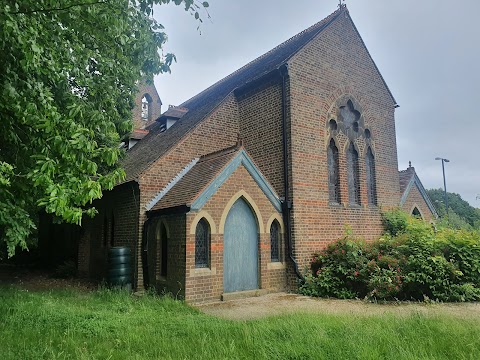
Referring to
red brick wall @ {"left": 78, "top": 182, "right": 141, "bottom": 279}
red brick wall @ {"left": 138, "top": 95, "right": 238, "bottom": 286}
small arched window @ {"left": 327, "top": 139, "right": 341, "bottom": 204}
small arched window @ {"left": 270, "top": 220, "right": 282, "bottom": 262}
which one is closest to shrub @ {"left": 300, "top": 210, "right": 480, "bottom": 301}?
small arched window @ {"left": 270, "top": 220, "right": 282, "bottom": 262}

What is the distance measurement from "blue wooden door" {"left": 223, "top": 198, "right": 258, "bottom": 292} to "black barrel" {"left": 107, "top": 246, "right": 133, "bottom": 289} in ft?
9.84

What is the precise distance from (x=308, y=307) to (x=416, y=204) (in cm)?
1057

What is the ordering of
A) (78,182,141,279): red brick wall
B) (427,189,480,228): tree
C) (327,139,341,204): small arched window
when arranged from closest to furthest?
1. (78,182,141,279): red brick wall
2. (327,139,341,204): small arched window
3. (427,189,480,228): tree

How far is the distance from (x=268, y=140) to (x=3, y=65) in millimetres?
8865

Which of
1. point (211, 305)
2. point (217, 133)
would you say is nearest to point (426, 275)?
point (211, 305)

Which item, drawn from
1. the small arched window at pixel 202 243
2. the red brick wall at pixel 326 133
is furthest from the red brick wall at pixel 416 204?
the small arched window at pixel 202 243

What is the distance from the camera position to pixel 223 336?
20.0ft

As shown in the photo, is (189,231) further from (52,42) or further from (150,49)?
(52,42)

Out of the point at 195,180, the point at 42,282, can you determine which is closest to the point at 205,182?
the point at 195,180

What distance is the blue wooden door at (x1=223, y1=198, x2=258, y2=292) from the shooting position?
35.3 ft

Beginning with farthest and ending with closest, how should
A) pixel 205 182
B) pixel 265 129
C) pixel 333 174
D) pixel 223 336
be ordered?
pixel 333 174 < pixel 265 129 < pixel 205 182 < pixel 223 336

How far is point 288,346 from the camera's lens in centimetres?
538

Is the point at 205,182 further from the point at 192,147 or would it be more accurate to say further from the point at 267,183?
the point at 192,147

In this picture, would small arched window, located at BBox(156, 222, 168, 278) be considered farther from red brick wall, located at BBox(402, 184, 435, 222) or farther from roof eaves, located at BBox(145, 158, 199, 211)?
red brick wall, located at BBox(402, 184, 435, 222)
